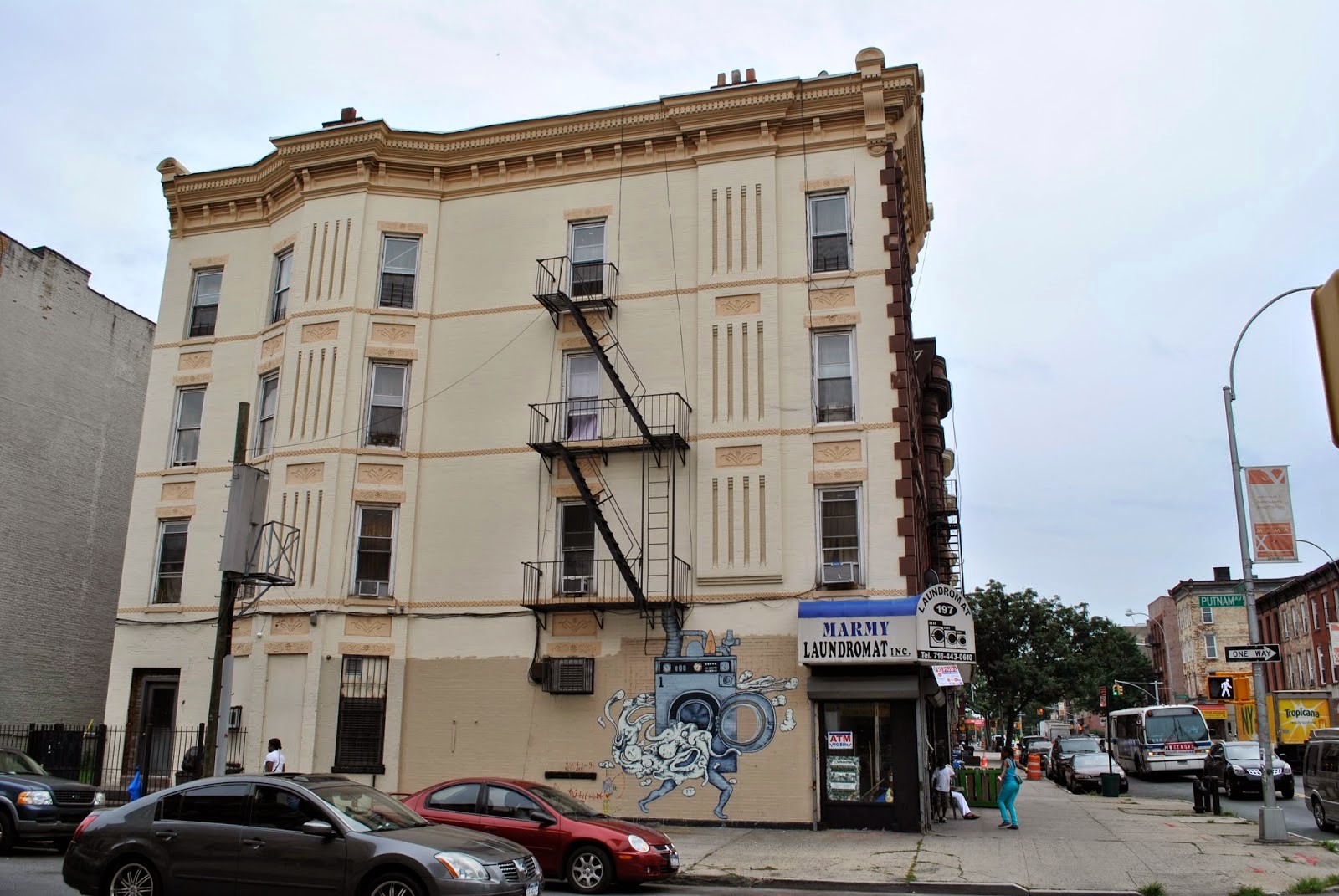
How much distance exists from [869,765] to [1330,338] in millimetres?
17162

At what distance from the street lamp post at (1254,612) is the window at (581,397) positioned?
1209 cm

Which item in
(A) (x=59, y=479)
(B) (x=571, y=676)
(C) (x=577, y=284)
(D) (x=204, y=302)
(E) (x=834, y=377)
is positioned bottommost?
(B) (x=571, y=676)

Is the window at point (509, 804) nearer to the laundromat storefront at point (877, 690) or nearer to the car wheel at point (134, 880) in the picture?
the car wheel at point (134, 880)

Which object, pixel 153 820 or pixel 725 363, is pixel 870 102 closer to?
pixel 725 363

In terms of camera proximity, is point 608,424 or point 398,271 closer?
point 608,424

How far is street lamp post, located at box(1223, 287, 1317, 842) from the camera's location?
57.6 feet

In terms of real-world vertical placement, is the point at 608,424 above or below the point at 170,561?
above

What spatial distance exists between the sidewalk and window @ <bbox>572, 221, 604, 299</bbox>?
11.2m

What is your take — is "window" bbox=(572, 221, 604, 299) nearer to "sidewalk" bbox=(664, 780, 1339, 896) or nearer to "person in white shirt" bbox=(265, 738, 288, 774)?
"person in white shirt" bbox=(265, 738, 288, 774)

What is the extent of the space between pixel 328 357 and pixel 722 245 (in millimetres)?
8899

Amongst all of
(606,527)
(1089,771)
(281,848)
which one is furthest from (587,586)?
(1089,771)

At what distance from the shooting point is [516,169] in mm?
24281

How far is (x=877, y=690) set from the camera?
19.2 metres

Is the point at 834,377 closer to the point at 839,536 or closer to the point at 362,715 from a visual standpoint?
the point at 839,536
